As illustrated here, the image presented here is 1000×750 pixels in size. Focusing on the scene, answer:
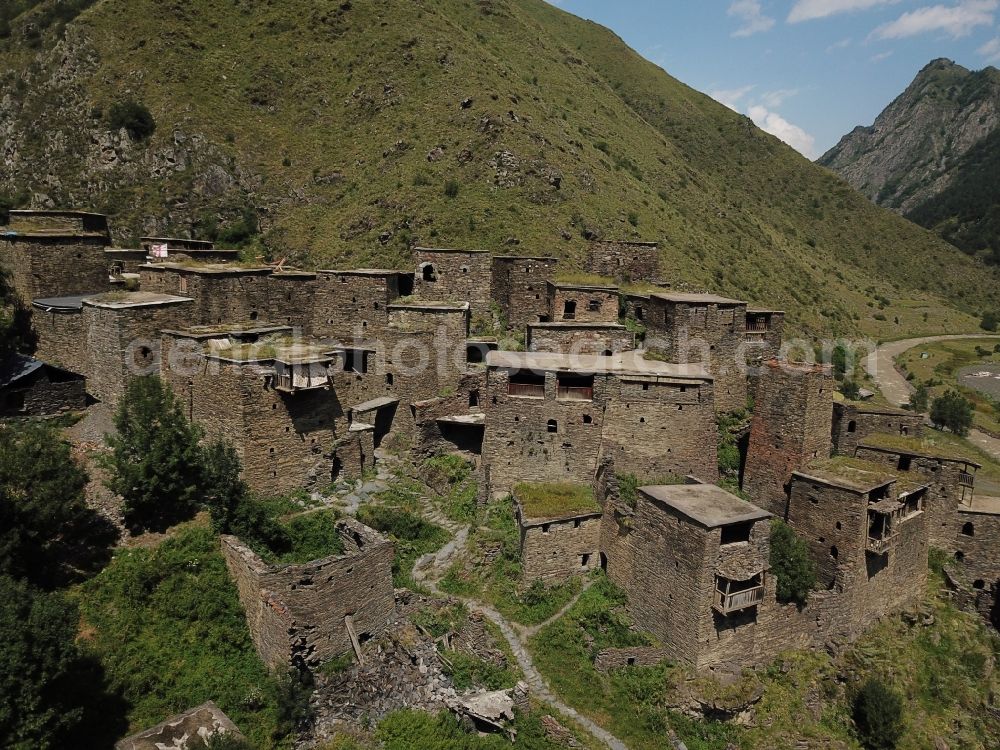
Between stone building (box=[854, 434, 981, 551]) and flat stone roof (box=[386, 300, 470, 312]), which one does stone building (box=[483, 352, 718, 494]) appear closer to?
flat stone roof (box=[386, 300, 470, 312])

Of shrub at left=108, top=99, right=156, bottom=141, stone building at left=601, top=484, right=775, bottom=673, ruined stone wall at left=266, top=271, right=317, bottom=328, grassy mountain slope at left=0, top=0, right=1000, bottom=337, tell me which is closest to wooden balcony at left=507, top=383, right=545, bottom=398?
stone building at left=601, top=484, right=775, bottom=673

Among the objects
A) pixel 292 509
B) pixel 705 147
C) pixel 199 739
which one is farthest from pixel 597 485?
pixel 705 147

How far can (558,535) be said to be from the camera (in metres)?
19.8

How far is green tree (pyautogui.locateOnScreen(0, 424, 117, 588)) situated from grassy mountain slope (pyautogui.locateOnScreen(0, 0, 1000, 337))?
25.2 m

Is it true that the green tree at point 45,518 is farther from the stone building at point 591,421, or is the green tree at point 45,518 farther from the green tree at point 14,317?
the stone building at point 591,421

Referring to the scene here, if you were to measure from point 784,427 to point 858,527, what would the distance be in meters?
3.79

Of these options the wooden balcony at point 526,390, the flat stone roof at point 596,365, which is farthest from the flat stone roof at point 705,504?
the wooden balcony at point 526,390

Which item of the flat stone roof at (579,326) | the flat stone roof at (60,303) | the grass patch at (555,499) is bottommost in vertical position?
the grass patch at (555,499)

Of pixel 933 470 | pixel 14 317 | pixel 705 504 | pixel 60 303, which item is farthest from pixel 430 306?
pixel 933 470

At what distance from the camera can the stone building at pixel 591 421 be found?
2134 cm

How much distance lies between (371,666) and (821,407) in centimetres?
1657

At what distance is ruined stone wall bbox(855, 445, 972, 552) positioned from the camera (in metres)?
23.1

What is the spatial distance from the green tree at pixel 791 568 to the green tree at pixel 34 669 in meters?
18.2

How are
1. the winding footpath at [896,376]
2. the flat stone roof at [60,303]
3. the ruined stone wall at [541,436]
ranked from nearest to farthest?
the ruined stone wall at [541,436]
the flat stone roof at [60,303]
the winding footpath at [896,376]
